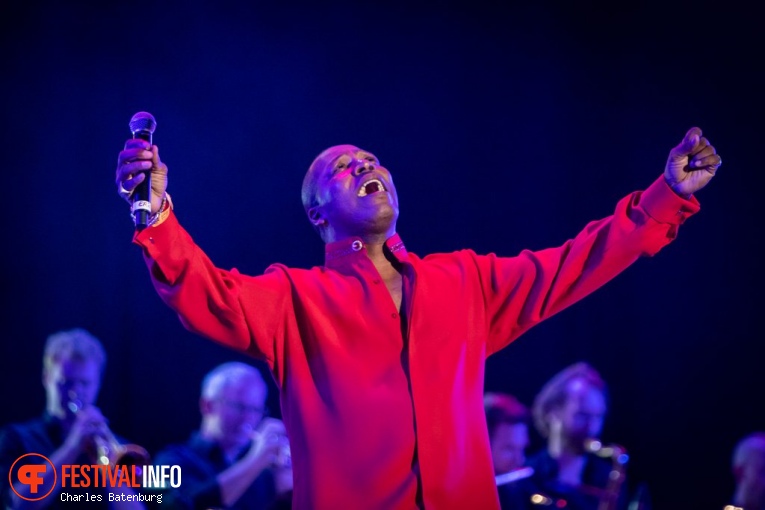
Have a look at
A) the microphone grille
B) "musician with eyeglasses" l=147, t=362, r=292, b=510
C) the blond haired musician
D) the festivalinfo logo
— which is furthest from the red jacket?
the blond haired musician

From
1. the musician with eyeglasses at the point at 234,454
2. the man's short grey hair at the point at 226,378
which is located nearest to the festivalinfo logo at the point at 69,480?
the musician with eyeglasses at the point at 234,454

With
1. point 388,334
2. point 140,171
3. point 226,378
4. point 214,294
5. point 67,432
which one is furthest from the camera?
point 226,378

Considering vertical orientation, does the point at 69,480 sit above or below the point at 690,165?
below

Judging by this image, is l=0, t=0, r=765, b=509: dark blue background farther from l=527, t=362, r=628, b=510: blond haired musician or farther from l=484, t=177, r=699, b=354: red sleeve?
l=484, t=177, r=699, b=354: red sleeve

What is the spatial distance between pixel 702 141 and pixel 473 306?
76 centimetres

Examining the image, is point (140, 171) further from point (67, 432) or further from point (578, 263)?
point (67, 432)

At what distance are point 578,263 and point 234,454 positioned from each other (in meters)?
2.63

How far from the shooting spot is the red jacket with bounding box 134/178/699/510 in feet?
7.21

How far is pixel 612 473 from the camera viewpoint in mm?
4574

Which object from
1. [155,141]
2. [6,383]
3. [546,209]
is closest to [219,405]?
[6,383]

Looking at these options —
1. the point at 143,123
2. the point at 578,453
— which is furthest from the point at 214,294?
the point at 578,453

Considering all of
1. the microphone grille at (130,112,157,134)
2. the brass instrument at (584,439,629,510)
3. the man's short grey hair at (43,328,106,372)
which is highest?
the man's short grey hair at (43,328,106,372)

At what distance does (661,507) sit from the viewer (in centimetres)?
542

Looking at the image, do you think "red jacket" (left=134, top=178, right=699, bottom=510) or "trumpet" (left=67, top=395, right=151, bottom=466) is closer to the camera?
"red jacket" (left=134, top=178, right=699, bottom=510)
